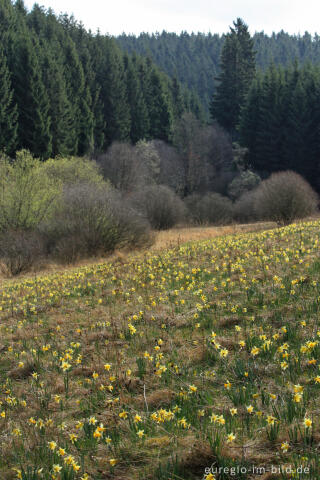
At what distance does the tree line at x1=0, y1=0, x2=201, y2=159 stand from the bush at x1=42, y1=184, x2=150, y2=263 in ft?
46.3

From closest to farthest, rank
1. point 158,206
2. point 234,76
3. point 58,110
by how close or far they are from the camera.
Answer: point 158,206 < point 58,110 < point 234,76

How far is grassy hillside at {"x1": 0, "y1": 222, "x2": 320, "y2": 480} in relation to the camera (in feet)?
10.5

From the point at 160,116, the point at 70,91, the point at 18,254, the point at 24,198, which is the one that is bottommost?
the point at 18,254

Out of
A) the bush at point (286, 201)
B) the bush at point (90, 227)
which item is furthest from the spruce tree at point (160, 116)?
the bush at point (90, 227)

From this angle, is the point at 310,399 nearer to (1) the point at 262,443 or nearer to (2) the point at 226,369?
(1) the point at 262,443

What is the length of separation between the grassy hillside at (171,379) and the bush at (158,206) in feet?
87.3

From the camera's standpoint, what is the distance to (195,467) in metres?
3.11

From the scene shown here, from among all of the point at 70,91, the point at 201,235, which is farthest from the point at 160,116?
the point at 201,235

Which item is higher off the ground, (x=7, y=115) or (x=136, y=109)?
(x=136, y=109)

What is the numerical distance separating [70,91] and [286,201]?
121 ft

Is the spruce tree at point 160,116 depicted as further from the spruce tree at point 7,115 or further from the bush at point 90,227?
the bush at point 90,227

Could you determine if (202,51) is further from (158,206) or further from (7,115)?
(158,206)

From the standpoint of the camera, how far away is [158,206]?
36.1 m

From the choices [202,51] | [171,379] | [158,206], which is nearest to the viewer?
[171,379]
